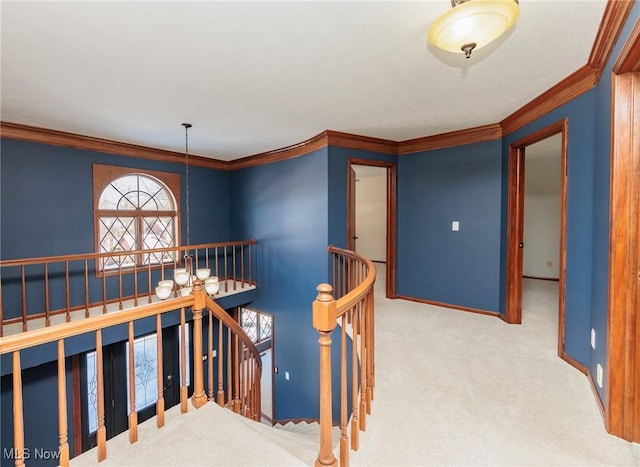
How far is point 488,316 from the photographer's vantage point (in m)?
3.67

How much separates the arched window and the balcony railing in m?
0.11

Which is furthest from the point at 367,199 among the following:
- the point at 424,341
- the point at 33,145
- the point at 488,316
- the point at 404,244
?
the point at 33,145

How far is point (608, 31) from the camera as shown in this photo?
5.64 feet

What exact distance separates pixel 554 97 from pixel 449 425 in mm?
2703

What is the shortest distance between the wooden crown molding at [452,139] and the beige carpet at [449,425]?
2.36 metres

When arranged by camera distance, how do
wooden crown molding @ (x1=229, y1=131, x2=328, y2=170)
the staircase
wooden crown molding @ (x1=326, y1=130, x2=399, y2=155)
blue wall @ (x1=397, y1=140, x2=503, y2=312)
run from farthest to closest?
1. wooden crown molding @ (x1=229, y1=131, x2=328, y2=170)
2. wooden crown molding @ (x1=326, y1=130, x2=399, y2=155)
3. blue wall @ (x1=397, y1=140, x2=503, y2=312)
4. the staircase

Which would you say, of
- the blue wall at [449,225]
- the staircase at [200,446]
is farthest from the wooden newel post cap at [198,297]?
the blue wall at [449,225]

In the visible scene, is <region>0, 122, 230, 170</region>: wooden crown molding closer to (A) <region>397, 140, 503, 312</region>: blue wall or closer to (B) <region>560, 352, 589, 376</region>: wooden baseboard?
(A) <region>397, 140, 503, 312</region>: blue wall

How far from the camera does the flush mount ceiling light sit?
4.34ft

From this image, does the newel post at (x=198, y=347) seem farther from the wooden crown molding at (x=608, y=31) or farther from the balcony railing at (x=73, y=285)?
the wooden crown molding at (x=608, y=31)

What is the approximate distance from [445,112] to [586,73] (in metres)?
1.16

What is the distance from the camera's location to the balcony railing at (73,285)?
356 cm

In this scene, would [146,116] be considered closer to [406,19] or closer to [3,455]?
[406,19]

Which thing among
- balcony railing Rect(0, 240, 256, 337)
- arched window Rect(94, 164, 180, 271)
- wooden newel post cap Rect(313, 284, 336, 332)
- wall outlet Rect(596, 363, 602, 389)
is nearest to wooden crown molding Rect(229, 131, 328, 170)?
arched window Rect(94, 164, 180, 271)
